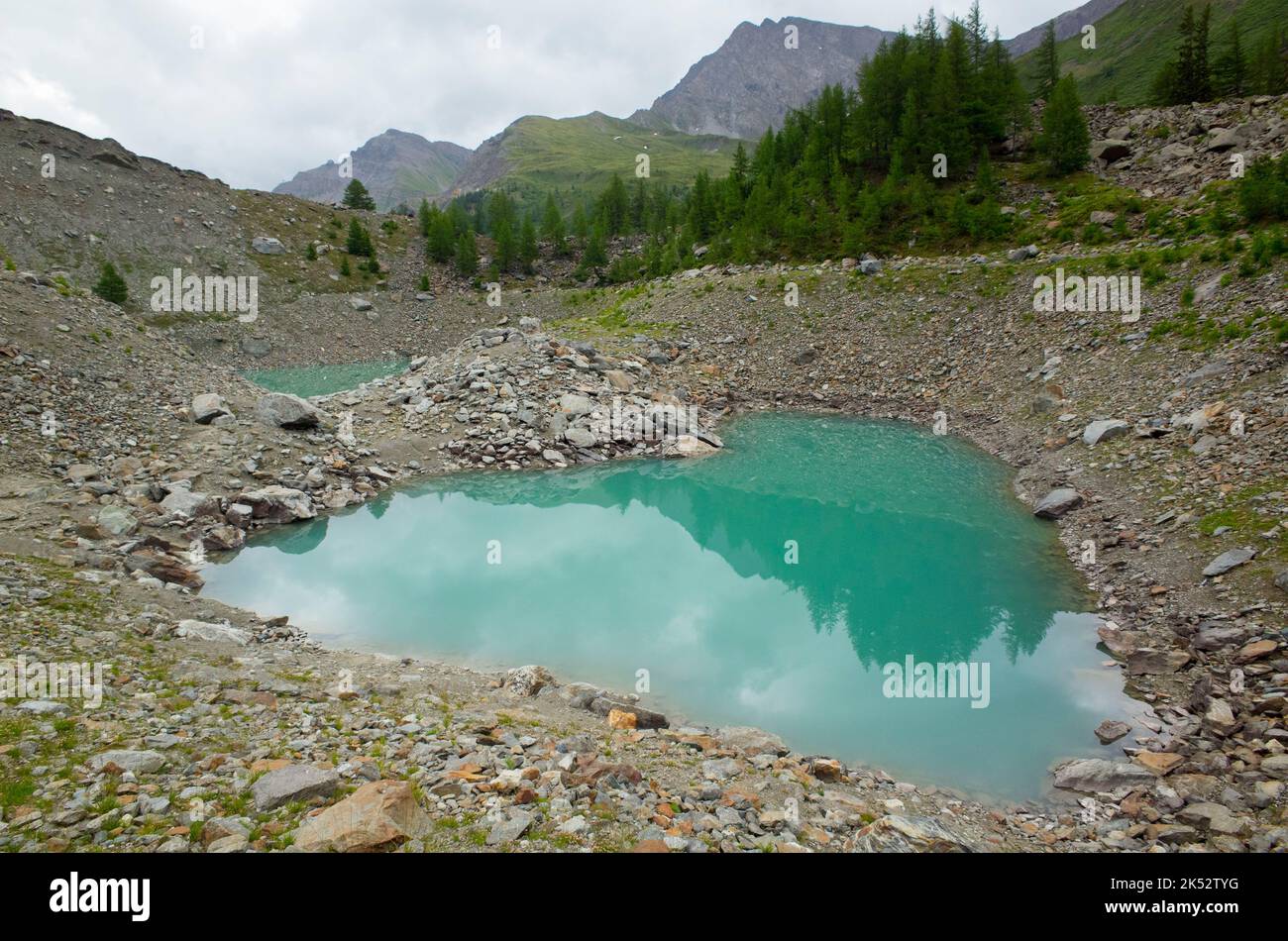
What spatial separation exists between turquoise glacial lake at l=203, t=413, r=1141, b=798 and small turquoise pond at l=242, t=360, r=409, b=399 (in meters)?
30.3

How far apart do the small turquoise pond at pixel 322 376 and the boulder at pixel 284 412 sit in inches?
957

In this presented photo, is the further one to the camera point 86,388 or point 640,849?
point 86,388

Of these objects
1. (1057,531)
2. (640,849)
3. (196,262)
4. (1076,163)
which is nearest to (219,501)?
(640,849)

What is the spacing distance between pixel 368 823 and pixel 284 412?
2212 centimetres

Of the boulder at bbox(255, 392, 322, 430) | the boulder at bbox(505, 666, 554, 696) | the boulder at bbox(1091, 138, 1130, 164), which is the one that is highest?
the boulder at bbox(1091, 138, 1130, 164)

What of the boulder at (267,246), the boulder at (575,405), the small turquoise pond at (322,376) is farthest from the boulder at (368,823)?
the boulder at (267,246)

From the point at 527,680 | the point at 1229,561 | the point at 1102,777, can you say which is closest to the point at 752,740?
the point at 527,680

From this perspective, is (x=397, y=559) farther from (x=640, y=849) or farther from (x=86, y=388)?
(x=640, y=849)

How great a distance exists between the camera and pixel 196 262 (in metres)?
70.0

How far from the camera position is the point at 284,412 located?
2444 cm

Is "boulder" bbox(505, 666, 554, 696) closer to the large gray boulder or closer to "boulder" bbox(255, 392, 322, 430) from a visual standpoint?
"boulder" bbox(255, 392, 322, 430)

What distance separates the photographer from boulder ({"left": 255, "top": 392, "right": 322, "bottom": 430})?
2419 centimetres

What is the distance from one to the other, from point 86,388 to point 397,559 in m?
12.2

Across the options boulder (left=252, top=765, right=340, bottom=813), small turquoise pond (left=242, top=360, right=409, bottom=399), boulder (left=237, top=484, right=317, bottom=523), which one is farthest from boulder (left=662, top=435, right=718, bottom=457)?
small turquoise pond (left=242, top=360, right=409, bottom=399)
